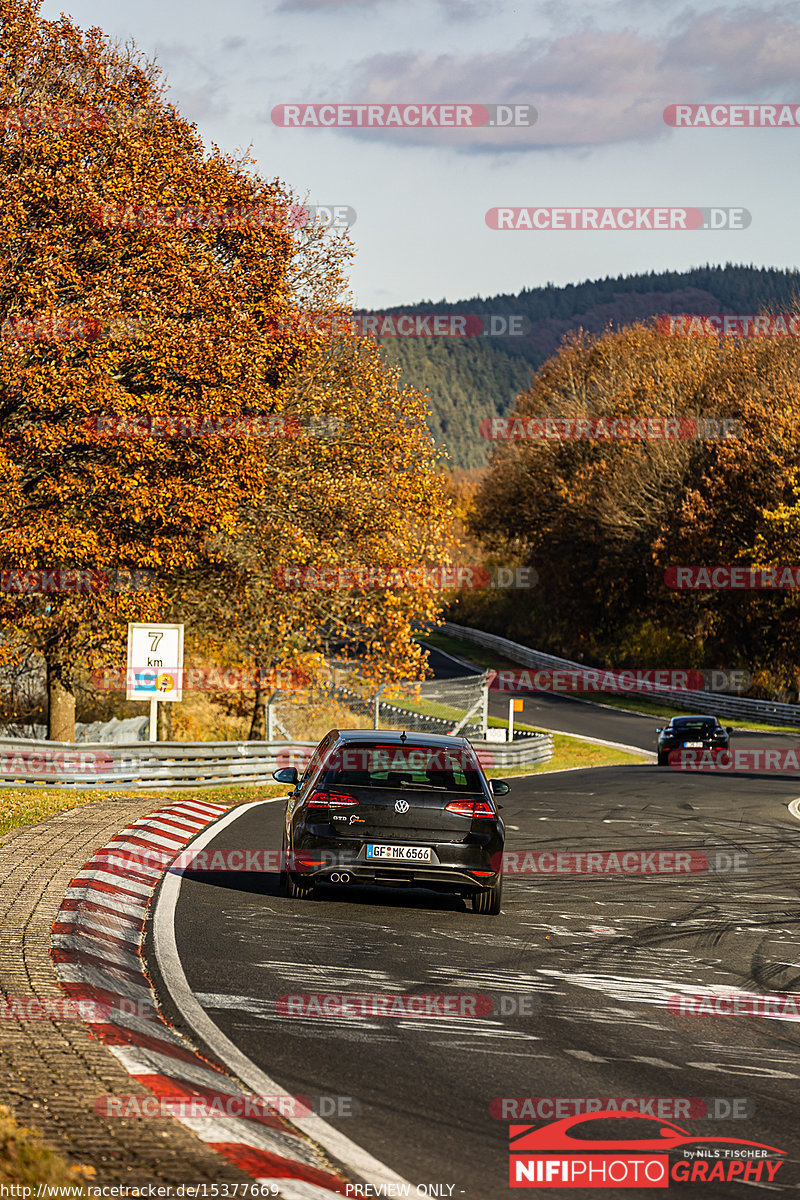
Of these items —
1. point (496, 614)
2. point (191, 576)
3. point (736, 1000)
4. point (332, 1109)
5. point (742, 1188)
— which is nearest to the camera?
point (742, 1188)

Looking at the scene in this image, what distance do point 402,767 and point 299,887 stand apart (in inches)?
52.3

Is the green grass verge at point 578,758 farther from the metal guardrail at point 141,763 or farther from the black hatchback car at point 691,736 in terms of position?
the metal guardrail at point 141,763

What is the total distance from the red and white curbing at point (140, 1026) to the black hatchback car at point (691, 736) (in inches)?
823

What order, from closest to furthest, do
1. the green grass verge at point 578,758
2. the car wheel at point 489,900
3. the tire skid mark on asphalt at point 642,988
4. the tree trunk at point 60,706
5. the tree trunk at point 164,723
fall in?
the tire skid mark on asphalt at point 642,988 < the car wheel at point 489,900 < the tree trunk at point 60,706 < the tree trunk at point 164,723 < the green grass verge at point 578,758

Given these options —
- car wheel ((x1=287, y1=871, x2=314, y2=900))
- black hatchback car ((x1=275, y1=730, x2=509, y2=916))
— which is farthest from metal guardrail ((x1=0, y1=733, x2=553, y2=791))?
black hatchback car ((x1=275, y1=730, x2=509, y2=916))

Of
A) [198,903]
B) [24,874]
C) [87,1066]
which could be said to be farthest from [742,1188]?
[24,874]

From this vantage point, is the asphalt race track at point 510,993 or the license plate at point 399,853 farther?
the license plate at point 399,853

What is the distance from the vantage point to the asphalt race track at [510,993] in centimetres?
551

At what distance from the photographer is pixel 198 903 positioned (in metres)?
10.7

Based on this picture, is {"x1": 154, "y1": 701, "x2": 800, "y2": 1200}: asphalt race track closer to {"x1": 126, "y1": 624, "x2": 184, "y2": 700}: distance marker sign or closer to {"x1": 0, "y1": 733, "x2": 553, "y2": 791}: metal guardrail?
{"x1": 0, "y1": 733, "x2": 553, "y2": 791}: metal guardrail

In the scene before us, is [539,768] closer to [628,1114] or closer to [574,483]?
[628,1114]

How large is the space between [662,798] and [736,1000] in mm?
14619

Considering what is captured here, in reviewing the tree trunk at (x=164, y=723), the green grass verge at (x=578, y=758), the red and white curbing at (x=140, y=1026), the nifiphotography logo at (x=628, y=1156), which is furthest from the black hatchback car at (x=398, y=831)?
the green grass verge at (x=578, y=758)

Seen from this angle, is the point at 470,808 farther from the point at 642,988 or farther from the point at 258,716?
the point at 258,716
